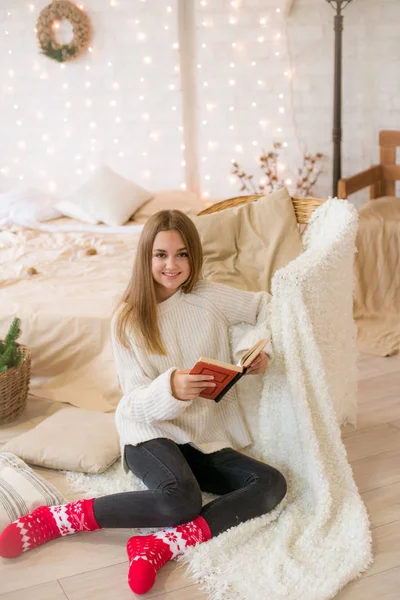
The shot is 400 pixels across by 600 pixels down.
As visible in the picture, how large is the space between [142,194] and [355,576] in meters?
2.76

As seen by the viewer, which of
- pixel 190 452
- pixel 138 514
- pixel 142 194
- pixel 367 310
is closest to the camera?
pixel 138 514

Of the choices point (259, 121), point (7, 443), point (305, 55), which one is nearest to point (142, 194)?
point (259, 121)

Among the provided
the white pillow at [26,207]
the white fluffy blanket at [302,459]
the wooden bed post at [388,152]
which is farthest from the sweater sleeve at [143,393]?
the wooden bed post at [388,152]

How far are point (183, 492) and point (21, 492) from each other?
19.6 inches

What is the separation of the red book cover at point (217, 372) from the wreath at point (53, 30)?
3.13m

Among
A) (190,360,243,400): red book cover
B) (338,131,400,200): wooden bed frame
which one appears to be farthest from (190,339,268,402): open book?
(338,131,400,200): wooden bed frame

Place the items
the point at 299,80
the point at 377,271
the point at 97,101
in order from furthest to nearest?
1. the point at 97,101
2. the point at 299,80
3. the point at 377,271

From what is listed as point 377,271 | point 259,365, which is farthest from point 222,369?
point 377,271

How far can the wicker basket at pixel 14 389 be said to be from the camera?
8.26 ft

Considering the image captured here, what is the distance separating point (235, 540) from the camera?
6.03ft

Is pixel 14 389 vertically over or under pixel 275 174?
under

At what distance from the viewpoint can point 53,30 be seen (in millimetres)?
4422

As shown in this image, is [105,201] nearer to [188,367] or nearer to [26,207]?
[26,207]

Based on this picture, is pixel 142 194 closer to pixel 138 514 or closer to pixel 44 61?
pixel 44 61
